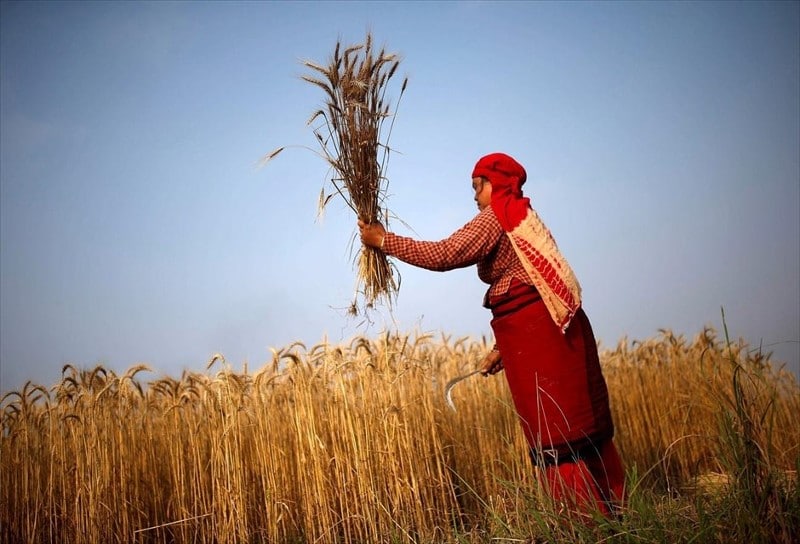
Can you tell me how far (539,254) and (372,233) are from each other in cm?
80

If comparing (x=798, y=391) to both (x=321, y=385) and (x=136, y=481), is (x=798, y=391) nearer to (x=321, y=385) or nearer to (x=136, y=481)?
(x=321, y=385)

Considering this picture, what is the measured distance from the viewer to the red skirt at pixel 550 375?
237cm

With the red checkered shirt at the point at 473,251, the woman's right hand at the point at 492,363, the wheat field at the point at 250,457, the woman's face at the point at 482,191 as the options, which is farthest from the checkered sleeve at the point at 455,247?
the wheat field at the point at 250,457

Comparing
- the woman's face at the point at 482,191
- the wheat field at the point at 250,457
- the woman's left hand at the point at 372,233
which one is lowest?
the wheat field at the point at 250,457

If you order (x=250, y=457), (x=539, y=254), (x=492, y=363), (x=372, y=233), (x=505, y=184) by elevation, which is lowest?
(x=250, y=457)

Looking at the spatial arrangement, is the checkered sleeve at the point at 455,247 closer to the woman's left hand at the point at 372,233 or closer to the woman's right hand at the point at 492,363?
the woman's left hand at the point at 372,233

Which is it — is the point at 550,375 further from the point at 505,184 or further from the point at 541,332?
the point at 505,184

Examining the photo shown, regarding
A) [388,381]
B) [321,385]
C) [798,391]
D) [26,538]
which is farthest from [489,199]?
[798,391]

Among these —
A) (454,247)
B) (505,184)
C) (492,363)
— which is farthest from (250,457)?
(505,184)

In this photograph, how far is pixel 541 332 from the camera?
244 cm

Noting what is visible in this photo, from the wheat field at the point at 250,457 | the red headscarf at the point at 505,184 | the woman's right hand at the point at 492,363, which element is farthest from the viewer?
the wheat field at the point at 250,457

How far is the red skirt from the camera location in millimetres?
2367

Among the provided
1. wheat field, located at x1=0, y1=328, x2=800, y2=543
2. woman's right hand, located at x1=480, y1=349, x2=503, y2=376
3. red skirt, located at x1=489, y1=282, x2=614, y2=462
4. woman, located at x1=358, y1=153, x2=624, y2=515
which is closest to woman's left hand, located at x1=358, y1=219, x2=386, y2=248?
woman, located at x1=358, y1=153, x2=624, y2=515

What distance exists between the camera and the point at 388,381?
3.59m
